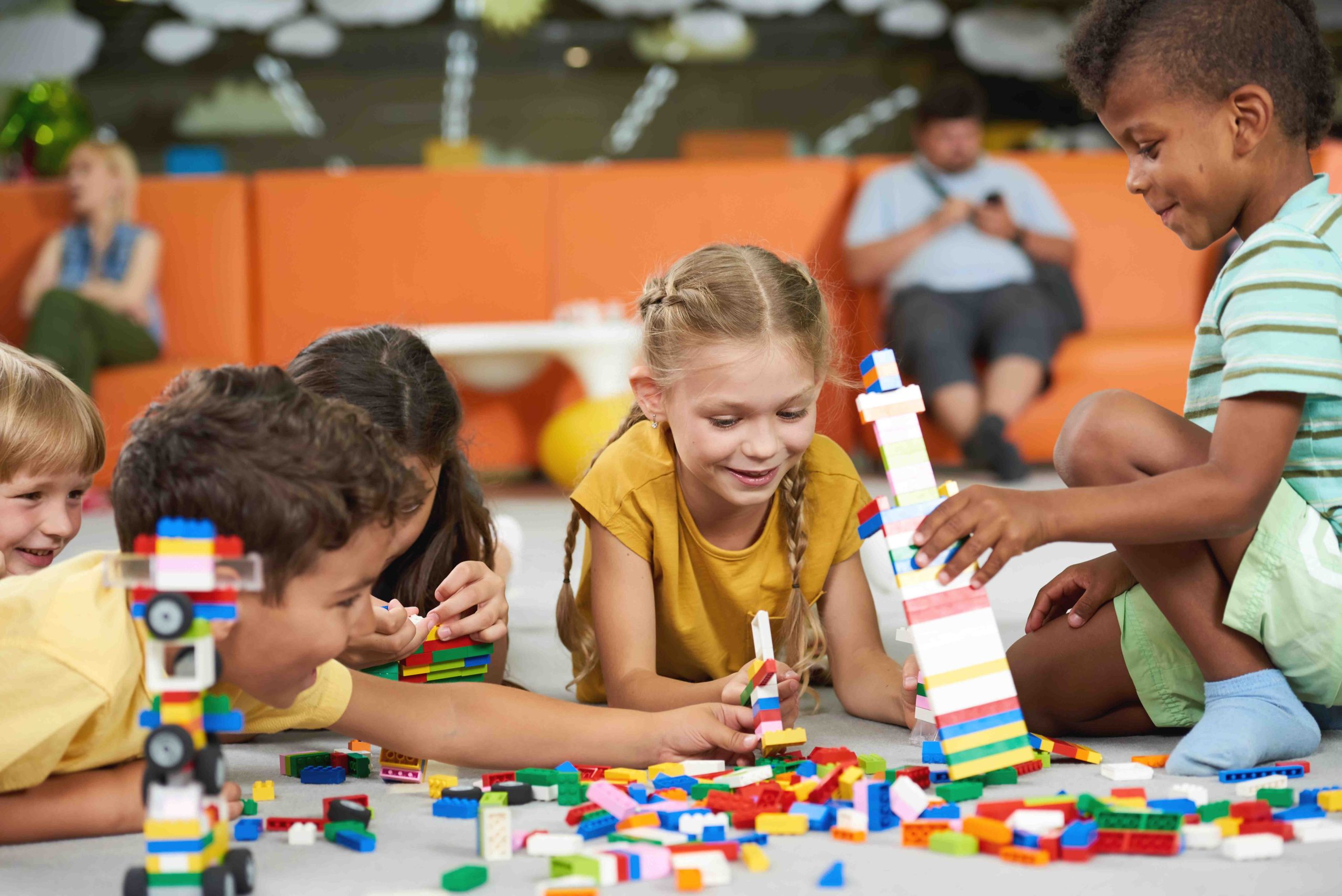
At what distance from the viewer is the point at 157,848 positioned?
2.94ft

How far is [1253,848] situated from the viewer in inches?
39.3

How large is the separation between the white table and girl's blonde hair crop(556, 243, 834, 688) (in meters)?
2.22

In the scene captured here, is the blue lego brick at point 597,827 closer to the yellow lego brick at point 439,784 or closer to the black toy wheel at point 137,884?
the yellow lego brick at point 439,784

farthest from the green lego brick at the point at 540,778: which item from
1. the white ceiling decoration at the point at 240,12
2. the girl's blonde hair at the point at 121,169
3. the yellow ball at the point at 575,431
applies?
the white ceiling decoration at the point at 240,12

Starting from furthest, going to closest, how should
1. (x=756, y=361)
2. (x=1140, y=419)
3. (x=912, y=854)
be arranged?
A: (x=756, y=361)
(x=1140, y=419)
(x=912, y=854)

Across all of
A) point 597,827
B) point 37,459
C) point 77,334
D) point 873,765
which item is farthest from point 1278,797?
point 77,334

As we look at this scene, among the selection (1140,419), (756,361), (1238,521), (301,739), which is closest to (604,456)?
(756,361)

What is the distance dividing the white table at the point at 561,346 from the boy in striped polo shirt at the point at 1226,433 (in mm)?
2536

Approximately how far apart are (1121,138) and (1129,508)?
455 mm

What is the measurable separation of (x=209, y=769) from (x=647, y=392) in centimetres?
85

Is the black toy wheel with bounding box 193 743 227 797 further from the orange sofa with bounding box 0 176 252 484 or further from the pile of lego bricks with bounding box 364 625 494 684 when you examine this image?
the orange sofa with bounding box 0 176 252 484

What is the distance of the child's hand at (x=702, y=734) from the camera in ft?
4.36

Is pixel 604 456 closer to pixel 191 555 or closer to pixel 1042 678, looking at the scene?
pixel 1042 678

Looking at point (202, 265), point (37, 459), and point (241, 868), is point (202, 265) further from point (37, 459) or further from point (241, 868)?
point (241, 868)
